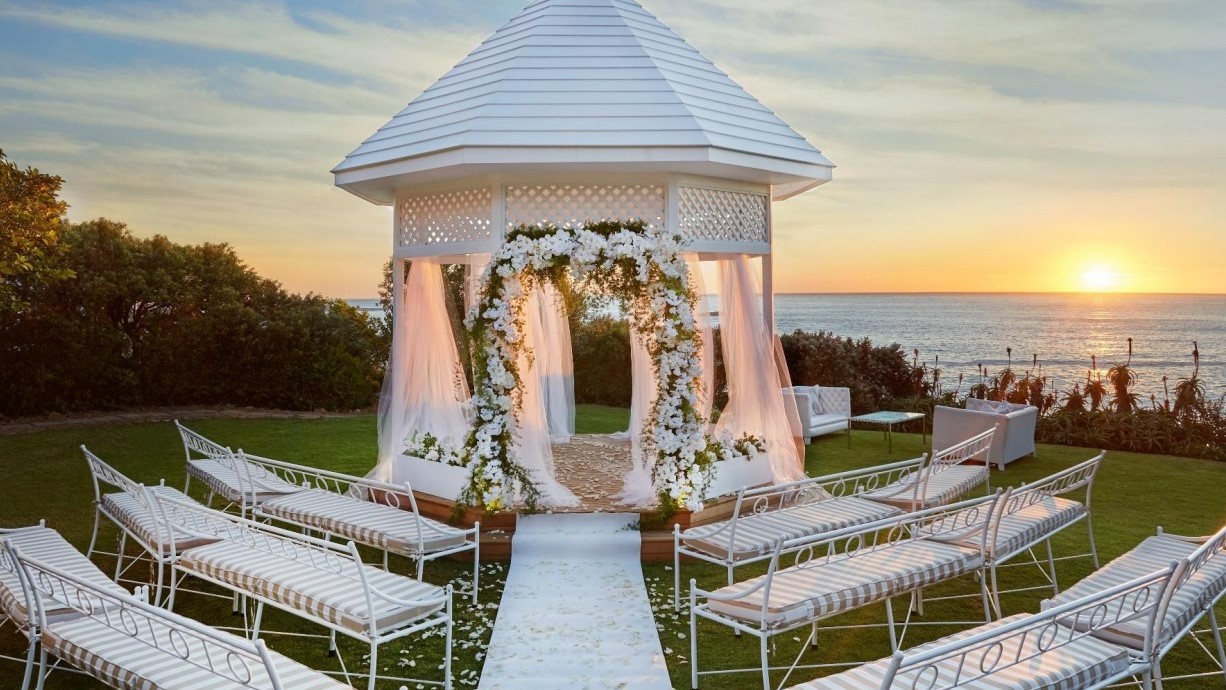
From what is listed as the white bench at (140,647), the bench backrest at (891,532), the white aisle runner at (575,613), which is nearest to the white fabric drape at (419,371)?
the white aisle runner at (575,613)

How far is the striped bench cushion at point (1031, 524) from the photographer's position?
6.13 m

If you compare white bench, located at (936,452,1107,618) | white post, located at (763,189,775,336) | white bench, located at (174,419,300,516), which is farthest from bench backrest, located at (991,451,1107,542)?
white bench, located at (174,419,300,516)

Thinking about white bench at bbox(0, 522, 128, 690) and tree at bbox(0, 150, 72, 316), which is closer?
white bench at bbox(0, 522, 128, 690)

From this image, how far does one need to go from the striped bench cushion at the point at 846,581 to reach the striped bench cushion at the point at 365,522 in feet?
8.29

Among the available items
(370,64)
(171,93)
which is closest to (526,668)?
(370,64)

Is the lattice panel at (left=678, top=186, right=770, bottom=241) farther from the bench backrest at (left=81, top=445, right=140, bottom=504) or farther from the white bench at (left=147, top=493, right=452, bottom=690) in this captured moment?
the bench backrest at (left=81, top=445, right=140, bottom=504)

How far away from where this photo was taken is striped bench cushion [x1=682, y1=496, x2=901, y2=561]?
6406 mm

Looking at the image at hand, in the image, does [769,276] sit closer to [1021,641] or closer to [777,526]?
[777,526]

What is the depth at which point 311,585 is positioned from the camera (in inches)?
210

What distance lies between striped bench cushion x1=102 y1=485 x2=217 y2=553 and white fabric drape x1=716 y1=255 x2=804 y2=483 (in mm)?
5723

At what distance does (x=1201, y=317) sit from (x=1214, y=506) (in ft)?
239

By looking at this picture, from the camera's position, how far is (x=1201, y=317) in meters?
70.4

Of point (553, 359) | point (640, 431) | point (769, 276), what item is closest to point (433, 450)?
point (640, 431)

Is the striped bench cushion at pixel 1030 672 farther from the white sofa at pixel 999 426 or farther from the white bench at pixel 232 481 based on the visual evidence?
the white sofa at pixel 999 426
